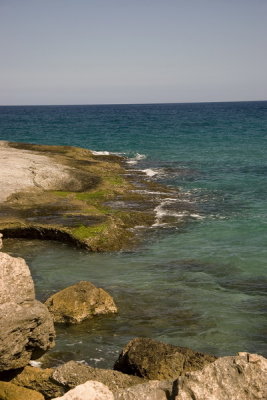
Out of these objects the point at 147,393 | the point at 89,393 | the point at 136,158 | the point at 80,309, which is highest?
the point at 89,393

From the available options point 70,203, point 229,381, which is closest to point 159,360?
point 229,381

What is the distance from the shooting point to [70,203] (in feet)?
107

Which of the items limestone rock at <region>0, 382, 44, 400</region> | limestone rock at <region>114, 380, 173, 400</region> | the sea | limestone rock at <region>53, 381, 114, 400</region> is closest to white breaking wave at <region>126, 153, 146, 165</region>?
the sea

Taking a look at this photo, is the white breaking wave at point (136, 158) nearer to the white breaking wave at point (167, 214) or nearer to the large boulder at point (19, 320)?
the white breaking wave at point (167, 214)

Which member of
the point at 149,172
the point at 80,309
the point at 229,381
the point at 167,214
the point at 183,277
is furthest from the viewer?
the point at 149,172

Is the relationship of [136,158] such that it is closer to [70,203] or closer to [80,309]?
[70,203]

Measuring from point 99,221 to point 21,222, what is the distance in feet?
13.4

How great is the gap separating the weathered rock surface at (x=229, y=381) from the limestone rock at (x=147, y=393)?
58cm

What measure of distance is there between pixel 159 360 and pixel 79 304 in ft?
17.6

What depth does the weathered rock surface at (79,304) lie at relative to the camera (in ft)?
59.1

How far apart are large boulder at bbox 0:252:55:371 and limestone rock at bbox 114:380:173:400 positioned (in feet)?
12.4

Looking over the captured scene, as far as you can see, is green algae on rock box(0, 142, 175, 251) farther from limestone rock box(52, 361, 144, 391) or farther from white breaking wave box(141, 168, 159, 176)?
limestone rock box(52, 361, 144, 391)

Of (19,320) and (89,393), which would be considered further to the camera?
(19,320)

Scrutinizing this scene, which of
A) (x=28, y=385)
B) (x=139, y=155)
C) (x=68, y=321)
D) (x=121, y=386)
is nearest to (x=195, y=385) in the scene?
(x=121, y=386)
